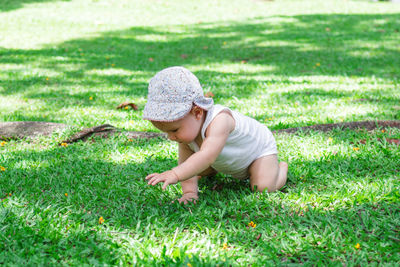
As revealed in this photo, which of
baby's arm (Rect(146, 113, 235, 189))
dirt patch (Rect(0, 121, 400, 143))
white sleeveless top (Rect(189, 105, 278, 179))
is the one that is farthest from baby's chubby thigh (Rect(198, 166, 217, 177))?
dirt patch (Rect(0, 121, 400, 143))

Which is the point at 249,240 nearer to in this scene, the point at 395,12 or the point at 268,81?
the point at 268,81

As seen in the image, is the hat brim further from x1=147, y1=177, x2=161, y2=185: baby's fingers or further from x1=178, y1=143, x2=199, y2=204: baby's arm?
x1=178, y1=143, x2=199, y2=204: baby's arm

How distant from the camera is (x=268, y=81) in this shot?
6.34m

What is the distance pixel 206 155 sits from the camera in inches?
94.0

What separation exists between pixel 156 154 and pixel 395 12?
41.9 ft

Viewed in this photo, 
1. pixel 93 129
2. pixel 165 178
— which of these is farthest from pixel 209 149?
pixel 93 129

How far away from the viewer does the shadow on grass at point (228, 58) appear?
602 centimetres

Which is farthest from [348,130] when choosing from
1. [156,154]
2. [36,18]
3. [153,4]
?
[153,4]

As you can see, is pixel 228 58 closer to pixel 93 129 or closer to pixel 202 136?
pixel 93 129

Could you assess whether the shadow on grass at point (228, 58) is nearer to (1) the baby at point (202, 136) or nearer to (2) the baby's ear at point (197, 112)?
(1) the baby at point (202, 136)

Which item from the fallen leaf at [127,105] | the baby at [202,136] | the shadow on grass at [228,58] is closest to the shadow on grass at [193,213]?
the baby at [202,136]

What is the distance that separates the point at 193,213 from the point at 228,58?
20.7 ft

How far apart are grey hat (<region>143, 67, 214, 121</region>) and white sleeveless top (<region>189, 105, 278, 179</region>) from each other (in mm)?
271

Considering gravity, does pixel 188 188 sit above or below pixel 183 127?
below
